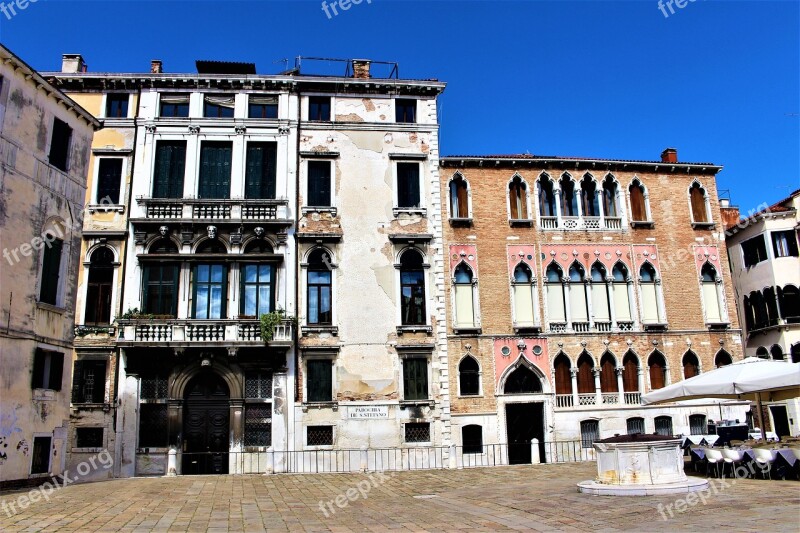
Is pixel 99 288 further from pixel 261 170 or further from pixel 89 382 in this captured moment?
pixel 261 170

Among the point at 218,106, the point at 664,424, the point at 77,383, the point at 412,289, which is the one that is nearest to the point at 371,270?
the point at 412,289

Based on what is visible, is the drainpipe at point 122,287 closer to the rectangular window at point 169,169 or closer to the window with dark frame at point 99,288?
the window with dark frame at point 99,288

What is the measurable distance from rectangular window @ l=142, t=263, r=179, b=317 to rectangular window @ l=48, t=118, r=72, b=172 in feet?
19.4

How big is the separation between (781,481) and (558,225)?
1499 cm

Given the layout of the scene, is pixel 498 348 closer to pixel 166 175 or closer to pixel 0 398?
pixel 166 175

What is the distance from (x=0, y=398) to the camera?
58.1ft

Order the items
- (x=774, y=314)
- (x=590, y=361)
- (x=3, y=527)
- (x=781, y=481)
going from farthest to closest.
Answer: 1. (x=774, y=314)
2. (x=590, y=361)
3. (x=781, y=481)
4. (x=3, y=527)

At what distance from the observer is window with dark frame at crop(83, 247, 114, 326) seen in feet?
84.9

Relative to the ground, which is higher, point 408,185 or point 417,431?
point 408,185

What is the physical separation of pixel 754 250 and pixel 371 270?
18.6 meters


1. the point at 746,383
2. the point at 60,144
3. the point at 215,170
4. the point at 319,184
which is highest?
the point at 215,170

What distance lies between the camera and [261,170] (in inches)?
1095

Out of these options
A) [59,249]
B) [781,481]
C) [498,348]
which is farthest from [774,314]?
[59,249]

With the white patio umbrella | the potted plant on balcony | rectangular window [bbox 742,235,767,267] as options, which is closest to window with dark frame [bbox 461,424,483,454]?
the potted plant on balcony
